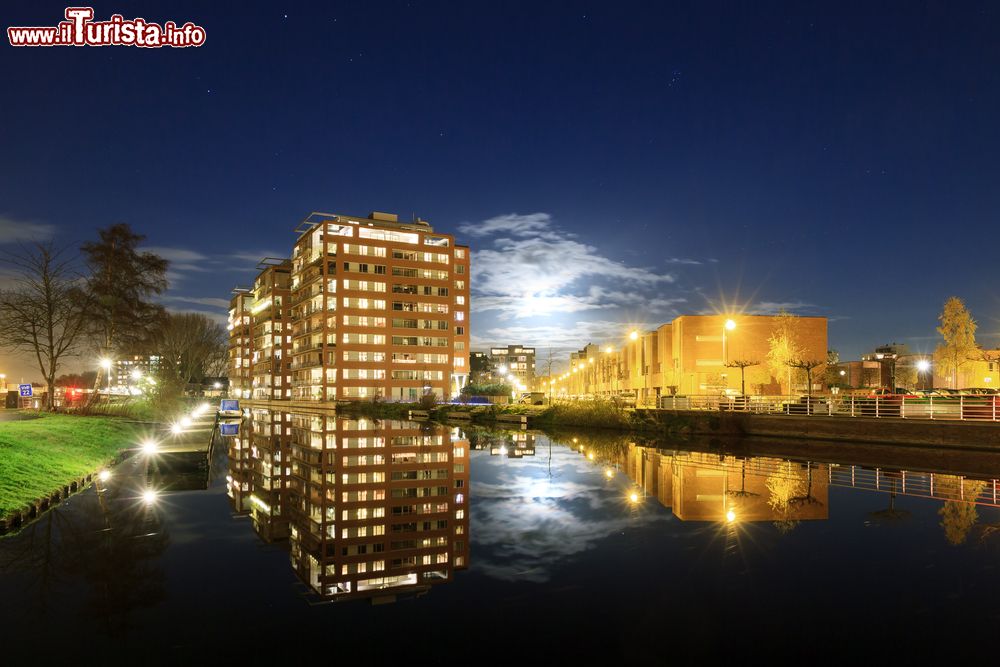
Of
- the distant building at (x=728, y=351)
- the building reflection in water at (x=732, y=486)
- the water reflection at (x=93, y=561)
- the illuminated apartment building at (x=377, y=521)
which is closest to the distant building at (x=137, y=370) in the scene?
the illuminated apartment building at (x=377, y=521)

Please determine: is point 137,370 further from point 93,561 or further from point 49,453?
point 93,561

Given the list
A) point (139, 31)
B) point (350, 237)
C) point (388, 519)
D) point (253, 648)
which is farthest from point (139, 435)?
point (350, 237)

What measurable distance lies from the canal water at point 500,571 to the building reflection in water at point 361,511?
0.08 meters

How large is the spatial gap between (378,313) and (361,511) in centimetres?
8851

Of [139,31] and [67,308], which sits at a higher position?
[139,31]

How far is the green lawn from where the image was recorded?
1451cm

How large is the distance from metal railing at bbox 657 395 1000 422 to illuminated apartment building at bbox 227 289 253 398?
126072 mm

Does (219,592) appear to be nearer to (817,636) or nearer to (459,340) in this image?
(817,636)

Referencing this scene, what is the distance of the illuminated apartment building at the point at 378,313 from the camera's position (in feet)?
326

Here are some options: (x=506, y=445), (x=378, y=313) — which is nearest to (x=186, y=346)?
(x=378, y=313)

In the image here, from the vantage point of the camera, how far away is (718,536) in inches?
505

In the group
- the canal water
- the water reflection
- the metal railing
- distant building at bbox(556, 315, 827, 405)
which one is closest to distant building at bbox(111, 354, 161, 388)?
the canal water

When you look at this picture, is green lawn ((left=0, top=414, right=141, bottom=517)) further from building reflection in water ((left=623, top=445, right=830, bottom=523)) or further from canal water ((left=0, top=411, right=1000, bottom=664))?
building reflection in water ((left=623, top=445, right=830, bottom=523))

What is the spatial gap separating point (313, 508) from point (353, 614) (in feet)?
25.8
